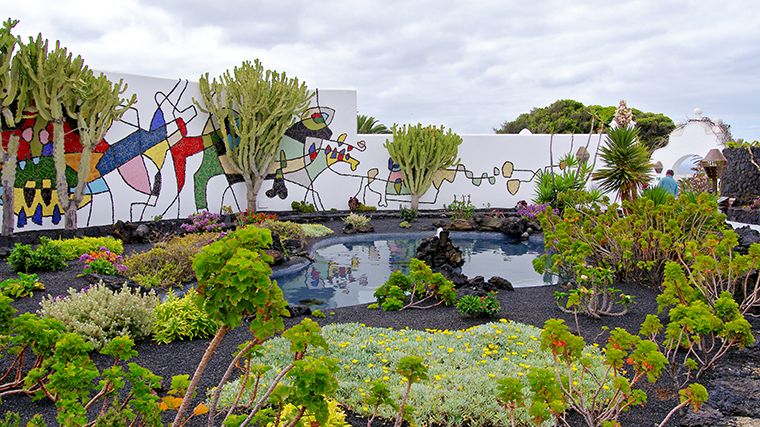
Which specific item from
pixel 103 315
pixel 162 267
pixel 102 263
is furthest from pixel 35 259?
pixel 103 315

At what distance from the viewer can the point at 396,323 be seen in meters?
6.23

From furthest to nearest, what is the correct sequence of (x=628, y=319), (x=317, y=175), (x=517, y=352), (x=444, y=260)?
(x=317, y=175) → (x=444, y=260) → (x=628, y=319) → (x=517, y=352)

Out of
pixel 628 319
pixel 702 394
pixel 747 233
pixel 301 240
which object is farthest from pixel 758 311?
pixel 301 240

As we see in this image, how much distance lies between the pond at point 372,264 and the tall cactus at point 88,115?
4.87 meters

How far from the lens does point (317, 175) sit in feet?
56.1

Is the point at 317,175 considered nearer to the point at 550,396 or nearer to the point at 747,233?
the point at 747,233

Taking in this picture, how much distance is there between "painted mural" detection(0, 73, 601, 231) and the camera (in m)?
11.5

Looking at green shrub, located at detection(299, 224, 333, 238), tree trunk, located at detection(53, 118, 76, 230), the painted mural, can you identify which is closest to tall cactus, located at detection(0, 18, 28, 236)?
the painted mural

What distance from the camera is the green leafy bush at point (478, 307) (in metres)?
6.31

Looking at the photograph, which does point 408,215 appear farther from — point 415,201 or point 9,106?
point 9,106

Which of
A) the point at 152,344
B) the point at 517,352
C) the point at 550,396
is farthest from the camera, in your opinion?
the point at 152,344

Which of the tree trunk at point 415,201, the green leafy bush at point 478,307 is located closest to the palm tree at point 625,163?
the green leafy bush at point 478,307

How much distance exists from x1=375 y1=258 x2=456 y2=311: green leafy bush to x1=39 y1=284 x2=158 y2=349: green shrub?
8.85 feet

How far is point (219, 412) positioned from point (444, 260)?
23.2 ft
